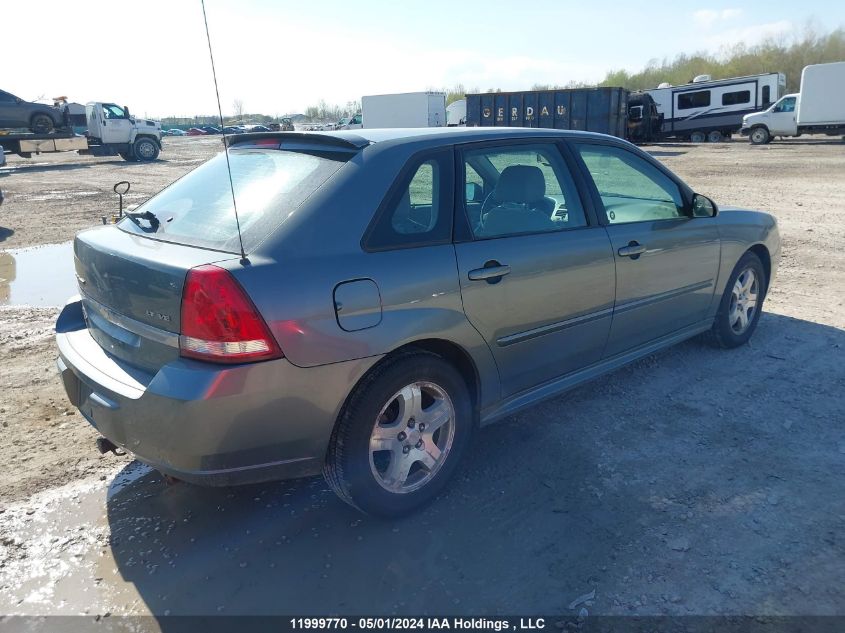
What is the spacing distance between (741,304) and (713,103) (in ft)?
106

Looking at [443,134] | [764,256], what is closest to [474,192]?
[443,134]

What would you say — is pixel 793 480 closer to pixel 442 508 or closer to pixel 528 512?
pixel 528 512

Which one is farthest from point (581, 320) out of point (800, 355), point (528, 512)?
point (800, 355)

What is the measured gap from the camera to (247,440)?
99.3 inches

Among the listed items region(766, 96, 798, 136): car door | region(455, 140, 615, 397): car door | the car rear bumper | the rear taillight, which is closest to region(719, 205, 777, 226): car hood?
region(455, 140, 615, 397): car door

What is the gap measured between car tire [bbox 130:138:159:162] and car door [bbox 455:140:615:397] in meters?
29.4

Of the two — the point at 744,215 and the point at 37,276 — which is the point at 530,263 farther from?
the point at 37,276

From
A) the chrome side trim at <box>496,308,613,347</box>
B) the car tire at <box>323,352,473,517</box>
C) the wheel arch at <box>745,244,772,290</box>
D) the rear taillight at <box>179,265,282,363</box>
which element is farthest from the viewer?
the wheel arch at <box>745,244,772,290</box>

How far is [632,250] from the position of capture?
3859 mm

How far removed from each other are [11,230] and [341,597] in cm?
1112

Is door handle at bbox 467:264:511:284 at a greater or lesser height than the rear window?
lesser

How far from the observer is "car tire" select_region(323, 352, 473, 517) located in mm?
2752

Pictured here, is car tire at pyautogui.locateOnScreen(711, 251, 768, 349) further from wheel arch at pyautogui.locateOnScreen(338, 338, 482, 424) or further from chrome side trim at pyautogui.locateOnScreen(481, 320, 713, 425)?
wheel arch at pyautogui.locateOnScreen(338, 338, 482, 424)

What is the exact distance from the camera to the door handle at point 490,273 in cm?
306
